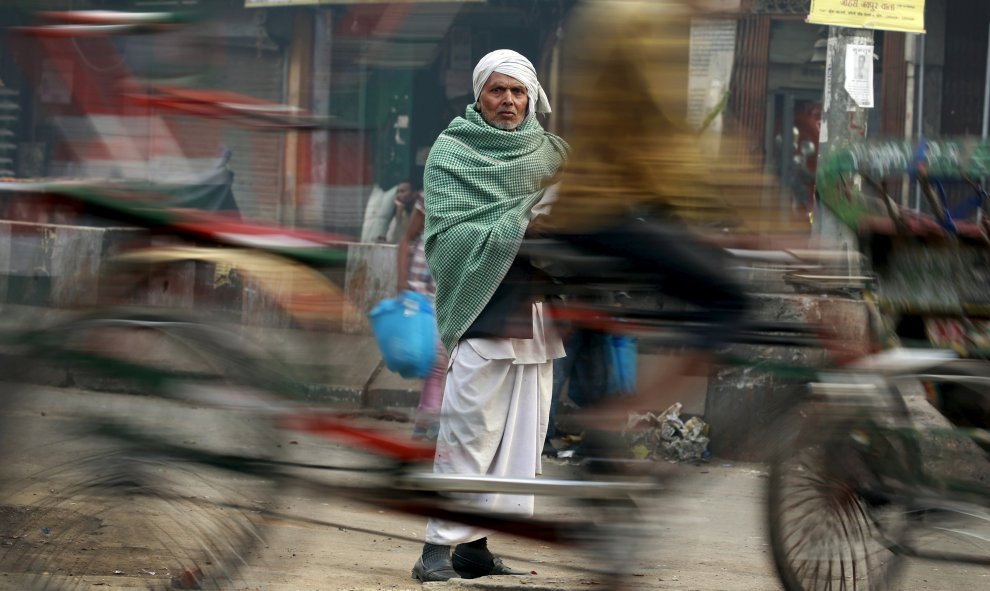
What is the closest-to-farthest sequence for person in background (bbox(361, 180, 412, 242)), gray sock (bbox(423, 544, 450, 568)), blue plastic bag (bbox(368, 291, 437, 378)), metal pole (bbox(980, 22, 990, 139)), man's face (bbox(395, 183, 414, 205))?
gray sock (bbox(423, 544, 450, 568)) < blue plastic bag (bbox(368, 291, 437, 378)) < person in background (bbox(361, 180, 412, 242)) < man's face (bbox(395, 183, 414, 205)) < metal pole (bbox(980, 22, 990, 139))

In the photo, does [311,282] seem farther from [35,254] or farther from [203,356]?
[35,254]

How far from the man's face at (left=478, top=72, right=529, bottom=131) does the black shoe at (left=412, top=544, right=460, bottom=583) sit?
1.25 m

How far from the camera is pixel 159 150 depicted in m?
2.77

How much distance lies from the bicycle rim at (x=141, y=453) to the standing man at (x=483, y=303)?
89 cm

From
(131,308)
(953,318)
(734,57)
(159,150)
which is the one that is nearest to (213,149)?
(159,150)

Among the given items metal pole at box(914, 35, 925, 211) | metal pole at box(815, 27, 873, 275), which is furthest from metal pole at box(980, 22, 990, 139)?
metal pole at box(815, 27, 873, 275)

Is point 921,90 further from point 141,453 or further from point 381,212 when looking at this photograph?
point 141,453

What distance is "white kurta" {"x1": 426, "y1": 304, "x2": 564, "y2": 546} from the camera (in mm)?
3832

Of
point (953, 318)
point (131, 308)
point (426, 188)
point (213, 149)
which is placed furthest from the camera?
point (426, 188)

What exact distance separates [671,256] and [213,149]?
3.47 ft

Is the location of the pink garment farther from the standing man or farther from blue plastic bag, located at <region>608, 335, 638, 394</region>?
blue plastic bag, located at <region>608, 335, 638, 394</region>

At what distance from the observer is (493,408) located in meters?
3.89

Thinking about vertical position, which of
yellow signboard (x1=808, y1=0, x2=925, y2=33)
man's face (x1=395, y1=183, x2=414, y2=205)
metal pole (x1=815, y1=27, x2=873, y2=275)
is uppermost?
yellow signboard (x1=808, y1=0, x2=925, y2=33)

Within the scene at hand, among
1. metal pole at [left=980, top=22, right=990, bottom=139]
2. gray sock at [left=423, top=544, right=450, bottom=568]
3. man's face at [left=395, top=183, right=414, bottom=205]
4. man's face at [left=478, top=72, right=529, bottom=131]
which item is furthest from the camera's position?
metal pole at [left=980, top=22, right=990, bottom=139]
